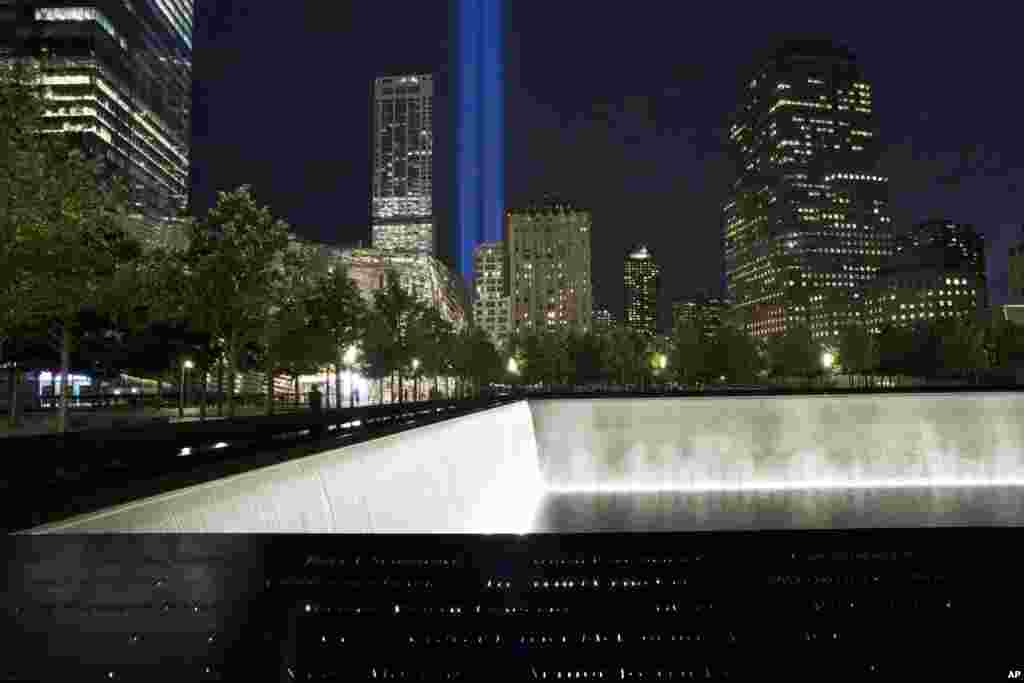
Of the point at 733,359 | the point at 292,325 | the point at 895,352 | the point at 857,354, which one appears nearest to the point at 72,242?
the point at 292,325

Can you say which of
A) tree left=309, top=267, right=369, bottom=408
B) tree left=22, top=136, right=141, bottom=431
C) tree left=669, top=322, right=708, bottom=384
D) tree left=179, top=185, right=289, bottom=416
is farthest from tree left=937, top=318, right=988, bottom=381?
tree left=22, top=136, right=141, bottom=431

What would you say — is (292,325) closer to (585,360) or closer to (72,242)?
(72,242)

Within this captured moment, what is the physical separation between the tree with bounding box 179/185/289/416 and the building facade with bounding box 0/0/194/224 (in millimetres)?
56057

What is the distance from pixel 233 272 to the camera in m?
38.5

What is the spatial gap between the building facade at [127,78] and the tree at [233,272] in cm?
5606

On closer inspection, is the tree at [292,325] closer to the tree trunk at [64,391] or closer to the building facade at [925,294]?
the tree trunk at [64,391]

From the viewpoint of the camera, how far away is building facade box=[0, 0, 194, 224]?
118 metres

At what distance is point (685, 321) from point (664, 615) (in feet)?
398

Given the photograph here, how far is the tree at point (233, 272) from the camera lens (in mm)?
38250

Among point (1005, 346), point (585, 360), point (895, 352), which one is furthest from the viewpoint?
point (585, 360)

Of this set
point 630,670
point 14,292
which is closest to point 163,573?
point 630,670

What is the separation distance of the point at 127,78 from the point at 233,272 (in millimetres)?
113976

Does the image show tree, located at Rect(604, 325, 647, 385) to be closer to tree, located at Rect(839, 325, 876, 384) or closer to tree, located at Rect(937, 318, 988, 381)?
tree, located at Rect(839, 325, 876, 384)

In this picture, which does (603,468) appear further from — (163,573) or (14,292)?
(163,573)
